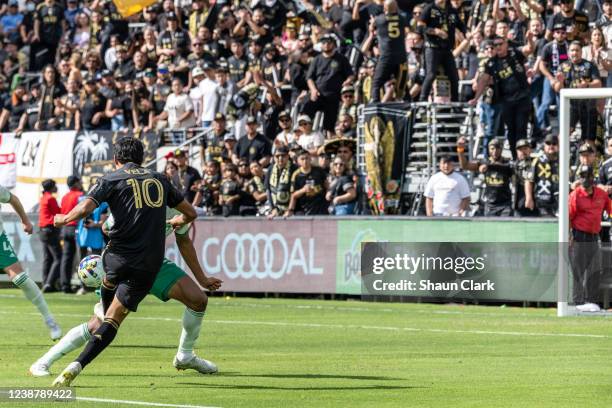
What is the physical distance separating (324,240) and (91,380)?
13.3m

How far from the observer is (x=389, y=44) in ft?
85.3

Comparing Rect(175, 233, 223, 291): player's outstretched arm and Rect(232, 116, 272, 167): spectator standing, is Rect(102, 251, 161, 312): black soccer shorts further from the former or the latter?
Rect(232, 116, 272, 167): spectator standing

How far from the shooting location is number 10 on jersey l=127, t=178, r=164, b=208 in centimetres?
1143

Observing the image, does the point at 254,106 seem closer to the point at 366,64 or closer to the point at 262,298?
the point at 366,64

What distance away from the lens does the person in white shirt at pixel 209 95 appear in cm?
2966

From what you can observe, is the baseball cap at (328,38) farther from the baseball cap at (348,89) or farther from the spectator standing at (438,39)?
the spectator standing at (438,39)

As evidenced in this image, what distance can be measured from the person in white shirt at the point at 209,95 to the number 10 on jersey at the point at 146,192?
18171 millimetres

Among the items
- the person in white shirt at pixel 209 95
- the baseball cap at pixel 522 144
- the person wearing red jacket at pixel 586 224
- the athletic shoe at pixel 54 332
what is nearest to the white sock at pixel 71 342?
the athletic shoe at pixel 54 332

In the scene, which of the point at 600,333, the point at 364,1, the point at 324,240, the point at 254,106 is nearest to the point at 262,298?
the point at 324,240

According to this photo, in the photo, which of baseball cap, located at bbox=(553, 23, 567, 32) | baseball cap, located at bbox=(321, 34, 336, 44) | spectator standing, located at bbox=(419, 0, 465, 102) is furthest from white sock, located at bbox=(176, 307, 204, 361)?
baseball cap, located at bbox=(321, 34, 336, 44)

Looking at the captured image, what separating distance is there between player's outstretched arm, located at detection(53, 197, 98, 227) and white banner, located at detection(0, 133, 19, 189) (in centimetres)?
2160

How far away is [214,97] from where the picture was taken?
97.6 feet

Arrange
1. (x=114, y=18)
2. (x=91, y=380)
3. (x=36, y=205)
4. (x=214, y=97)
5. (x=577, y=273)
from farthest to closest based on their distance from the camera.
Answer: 1. (x=114, y=18)
2. (x=36, y=205)
3. (x=214, y=97)
4. (x=577, y=273)
5. (x=91, y=380)

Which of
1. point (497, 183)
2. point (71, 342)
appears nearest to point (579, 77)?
point (497, 183)
